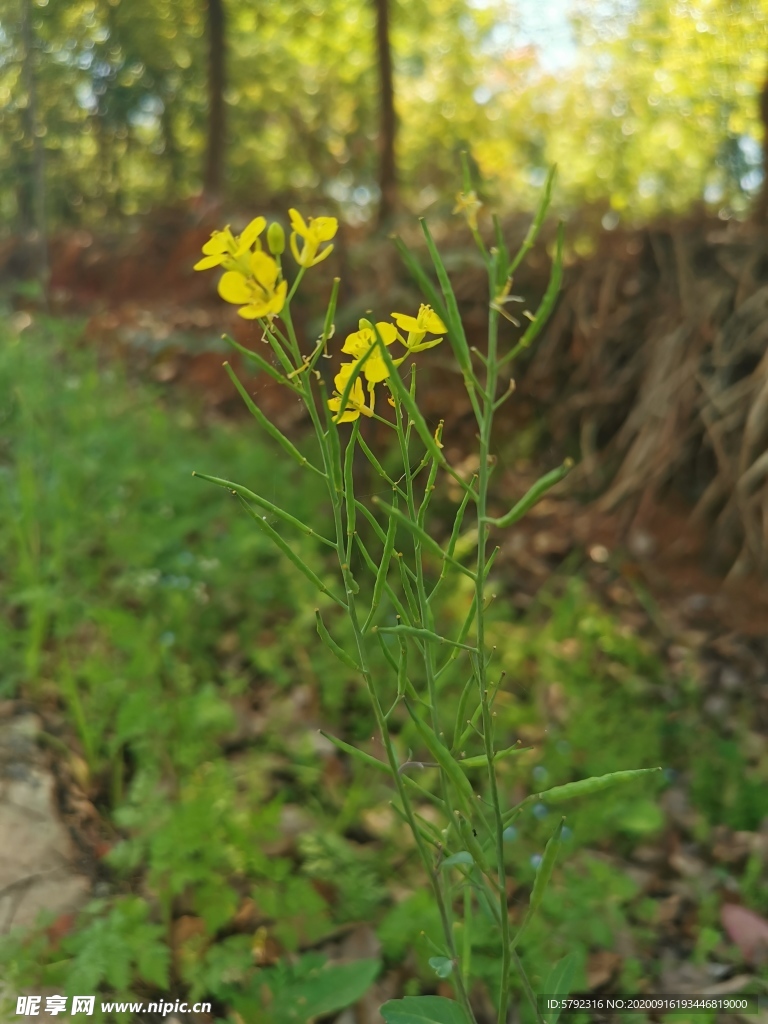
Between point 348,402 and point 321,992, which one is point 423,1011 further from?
→ point 348,402

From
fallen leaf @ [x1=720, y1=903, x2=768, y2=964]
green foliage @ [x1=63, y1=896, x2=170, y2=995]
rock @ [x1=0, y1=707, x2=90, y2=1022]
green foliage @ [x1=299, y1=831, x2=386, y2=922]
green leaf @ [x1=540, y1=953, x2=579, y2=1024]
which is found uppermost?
green leaf @ [x1=540, y1=953, x2=579, y2=1024]

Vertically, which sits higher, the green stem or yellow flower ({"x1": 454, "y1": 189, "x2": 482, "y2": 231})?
yellow flower ({"x1": 454, "y1": 189, "x2": 482, "y2": 231})

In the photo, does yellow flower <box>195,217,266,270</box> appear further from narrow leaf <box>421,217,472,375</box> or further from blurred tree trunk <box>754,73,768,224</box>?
blurred tree trunk <box>754,73,768,224</box>

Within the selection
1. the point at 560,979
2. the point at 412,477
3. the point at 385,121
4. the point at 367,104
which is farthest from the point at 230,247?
the point at 367,104

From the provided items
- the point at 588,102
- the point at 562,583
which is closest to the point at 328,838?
the point at 562,583

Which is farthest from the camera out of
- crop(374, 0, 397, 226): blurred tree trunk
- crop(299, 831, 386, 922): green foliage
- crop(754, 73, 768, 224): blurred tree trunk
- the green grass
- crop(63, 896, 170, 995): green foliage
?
crop(374, 0, 397, 226): blurred tree trunk

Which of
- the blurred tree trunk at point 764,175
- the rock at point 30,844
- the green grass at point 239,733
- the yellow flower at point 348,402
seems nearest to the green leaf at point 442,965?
the green grass at point 239,733

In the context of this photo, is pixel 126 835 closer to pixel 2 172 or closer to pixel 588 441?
pixel 588 441

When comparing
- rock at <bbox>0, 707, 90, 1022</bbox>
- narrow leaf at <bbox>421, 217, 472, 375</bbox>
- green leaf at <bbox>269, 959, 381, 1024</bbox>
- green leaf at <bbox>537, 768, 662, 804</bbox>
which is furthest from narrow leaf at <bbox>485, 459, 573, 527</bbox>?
rock at <bbox>0, 707, 90, 1022</bbox>
